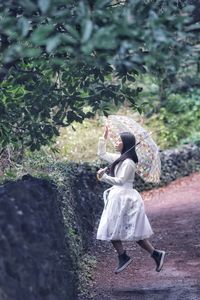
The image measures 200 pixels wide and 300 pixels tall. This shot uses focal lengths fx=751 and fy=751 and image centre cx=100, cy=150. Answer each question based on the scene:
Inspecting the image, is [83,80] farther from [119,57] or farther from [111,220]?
[119,57]

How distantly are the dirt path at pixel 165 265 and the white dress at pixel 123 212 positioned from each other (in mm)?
659

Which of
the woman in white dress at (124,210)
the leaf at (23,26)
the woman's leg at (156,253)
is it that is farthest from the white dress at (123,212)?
the leaf at (23,26)

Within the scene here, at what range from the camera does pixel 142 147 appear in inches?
381

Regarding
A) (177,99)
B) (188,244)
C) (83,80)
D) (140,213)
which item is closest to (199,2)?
(83,80)

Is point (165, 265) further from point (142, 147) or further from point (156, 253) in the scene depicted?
point (142, 147)

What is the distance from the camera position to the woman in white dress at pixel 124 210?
9.11m

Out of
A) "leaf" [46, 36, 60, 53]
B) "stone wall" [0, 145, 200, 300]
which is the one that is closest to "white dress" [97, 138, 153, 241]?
"stone wall" [0, 145, 200, 300]

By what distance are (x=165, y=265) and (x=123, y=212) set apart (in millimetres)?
1597

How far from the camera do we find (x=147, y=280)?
31.5ft

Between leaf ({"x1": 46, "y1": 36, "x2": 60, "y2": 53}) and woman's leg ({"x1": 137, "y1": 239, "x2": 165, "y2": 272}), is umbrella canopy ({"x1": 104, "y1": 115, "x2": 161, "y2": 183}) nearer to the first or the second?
woman's leg ({"x1": 137, "y1": 239, "x2": 165, "y2": 272})

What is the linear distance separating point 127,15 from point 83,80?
3805 millimetres

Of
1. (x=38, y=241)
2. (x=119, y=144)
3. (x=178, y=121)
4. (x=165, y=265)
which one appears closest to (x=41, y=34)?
(x=38, y=241)

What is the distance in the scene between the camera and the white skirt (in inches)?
360

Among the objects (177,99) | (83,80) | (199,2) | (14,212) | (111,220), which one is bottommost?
(177,99)
